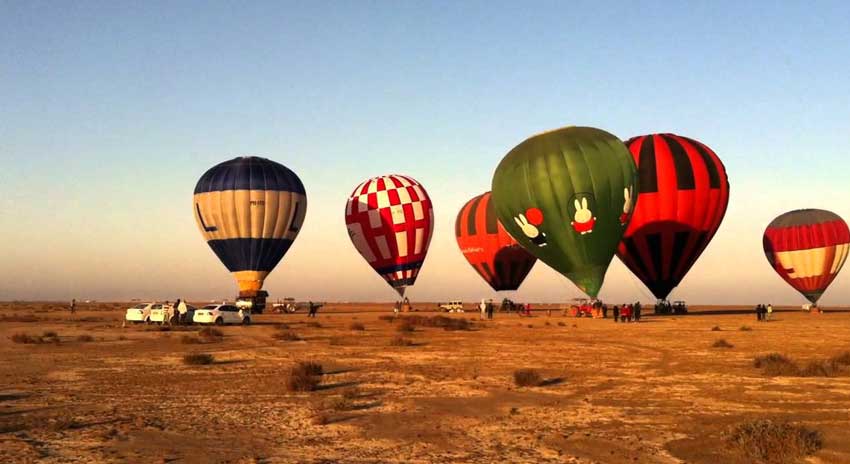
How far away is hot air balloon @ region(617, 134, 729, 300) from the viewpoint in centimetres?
5206

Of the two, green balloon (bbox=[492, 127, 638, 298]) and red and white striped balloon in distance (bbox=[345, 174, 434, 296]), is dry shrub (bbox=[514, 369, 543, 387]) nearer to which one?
green balloon (bbox=[492, 127, 638, 298])

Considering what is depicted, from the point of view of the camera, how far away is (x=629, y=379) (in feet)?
61.5

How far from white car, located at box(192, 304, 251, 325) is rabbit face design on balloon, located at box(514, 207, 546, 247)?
2080 centimetres

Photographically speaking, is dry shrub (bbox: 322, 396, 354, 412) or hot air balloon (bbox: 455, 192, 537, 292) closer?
dry shrub (bbox: 322, 396, 354, 412)

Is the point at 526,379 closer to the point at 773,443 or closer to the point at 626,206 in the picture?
the point at 773,443

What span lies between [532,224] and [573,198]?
319 cm

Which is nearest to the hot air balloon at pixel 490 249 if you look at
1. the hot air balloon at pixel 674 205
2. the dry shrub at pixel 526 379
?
the hot air balloon at pixel 674 205

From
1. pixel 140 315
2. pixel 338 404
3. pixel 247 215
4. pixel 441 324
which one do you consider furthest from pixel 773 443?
pixel 247 215

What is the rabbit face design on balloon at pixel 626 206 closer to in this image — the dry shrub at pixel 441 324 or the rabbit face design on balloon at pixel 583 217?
the rabbit face design on balloon at pixel 583 217

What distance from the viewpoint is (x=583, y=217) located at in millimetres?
39812

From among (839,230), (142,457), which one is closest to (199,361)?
(142,457)

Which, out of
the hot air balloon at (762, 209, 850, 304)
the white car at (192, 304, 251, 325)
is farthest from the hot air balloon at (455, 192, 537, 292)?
the white car at (192, 304, 251, 325)

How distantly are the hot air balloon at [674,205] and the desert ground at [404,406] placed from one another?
26079 millimetres

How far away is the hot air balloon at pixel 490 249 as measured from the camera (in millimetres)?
72062
